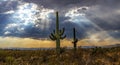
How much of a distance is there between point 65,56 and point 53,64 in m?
5.46

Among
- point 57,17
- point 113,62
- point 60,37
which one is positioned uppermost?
point 57,17

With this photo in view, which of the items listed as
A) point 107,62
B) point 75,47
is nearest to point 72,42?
point 75,47

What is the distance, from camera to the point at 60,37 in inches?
1244

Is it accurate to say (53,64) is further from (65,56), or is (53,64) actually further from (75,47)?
(75,47)

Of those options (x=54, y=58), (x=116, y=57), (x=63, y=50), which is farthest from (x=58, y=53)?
(x=116, y=57)

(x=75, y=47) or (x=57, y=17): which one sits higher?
(x=57, y=17)

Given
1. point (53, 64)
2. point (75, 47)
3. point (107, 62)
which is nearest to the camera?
point (53, 64)

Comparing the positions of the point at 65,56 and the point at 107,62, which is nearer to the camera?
the point at 107,62

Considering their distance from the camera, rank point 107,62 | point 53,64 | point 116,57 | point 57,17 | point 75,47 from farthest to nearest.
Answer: point 75,47 → point 57,17 → point 116,57 → point 107,62 → point 53,64

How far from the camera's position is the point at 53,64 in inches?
939

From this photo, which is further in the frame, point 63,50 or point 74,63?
point 63,50

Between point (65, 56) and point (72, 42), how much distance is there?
563cm

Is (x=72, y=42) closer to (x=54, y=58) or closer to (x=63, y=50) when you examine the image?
(x=63, y=50)

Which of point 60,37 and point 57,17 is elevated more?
point 57,17
